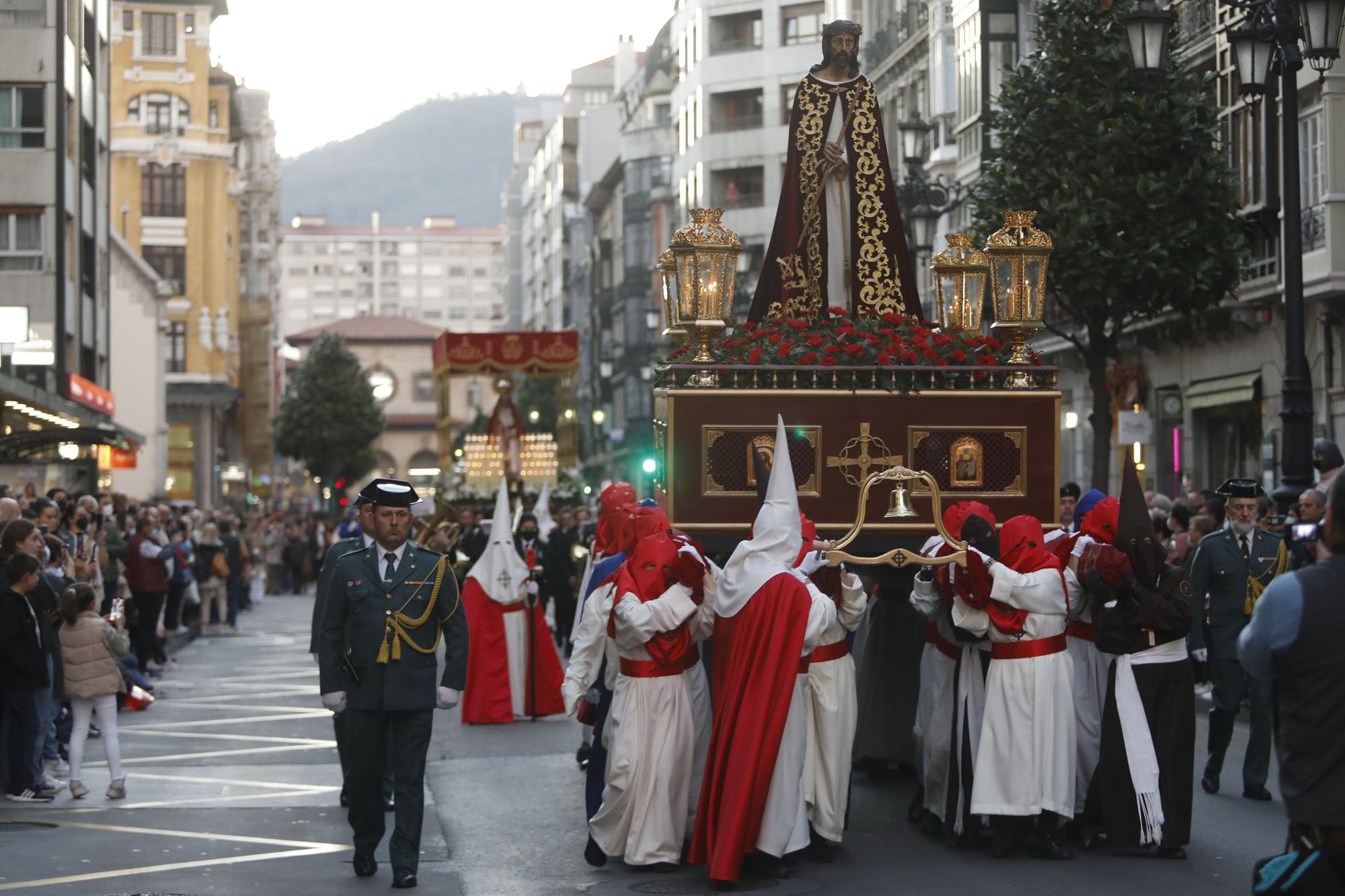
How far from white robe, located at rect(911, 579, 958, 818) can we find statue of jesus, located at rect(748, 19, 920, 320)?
9.98 ft

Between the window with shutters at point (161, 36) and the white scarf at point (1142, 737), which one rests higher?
the window with shutters at point (161, 36)

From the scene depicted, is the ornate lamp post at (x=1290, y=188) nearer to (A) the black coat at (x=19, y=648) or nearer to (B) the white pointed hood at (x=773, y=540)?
(B) the white pointed hood at (x=773, y=540)

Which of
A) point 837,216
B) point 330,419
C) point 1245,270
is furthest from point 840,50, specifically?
point 330,419

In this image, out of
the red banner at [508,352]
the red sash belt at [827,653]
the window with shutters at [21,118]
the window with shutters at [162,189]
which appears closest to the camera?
the red sash belt at [827,653]

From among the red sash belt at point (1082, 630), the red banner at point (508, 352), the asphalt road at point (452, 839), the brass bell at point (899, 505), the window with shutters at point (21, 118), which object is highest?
the window with shutters at point (21, 118)

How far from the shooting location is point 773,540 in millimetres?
9703

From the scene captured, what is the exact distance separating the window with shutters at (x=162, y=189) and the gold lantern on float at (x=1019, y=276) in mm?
63855

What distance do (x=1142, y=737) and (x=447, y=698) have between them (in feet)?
11.6

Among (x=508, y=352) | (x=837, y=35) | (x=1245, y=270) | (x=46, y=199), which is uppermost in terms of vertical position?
(x=46, y=199)

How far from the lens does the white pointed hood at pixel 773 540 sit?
9.71 metres

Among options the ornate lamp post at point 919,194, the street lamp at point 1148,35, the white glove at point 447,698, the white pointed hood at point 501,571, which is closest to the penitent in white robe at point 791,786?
the white glove at point 447,698

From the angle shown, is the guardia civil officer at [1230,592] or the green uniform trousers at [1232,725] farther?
the guardia civil officer at [1230,592]

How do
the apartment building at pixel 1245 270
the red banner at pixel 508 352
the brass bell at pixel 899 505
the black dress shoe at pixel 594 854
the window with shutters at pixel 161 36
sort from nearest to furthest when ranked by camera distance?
the black dress shoe at pixel 594 854, the brass bell at pixel 899 505, the apartment building at pixel 1245 270, the red banner at pixel 508 352, the window with shutters at pixel 161 36

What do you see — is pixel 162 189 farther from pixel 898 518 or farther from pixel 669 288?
pixel 898 518
